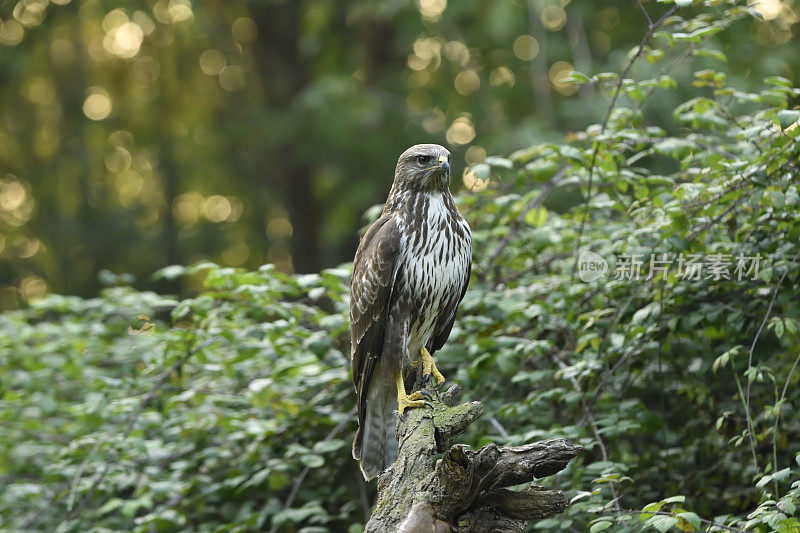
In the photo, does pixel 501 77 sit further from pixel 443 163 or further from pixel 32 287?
pixel 32 287

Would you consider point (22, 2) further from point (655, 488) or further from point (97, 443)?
point (655, 488)

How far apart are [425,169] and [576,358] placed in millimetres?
1349

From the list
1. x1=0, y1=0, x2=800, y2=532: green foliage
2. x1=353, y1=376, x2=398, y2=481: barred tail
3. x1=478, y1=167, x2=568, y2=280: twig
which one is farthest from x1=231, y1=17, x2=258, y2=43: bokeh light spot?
x1=353, y1=376, x2=398, y2=481: barred tail

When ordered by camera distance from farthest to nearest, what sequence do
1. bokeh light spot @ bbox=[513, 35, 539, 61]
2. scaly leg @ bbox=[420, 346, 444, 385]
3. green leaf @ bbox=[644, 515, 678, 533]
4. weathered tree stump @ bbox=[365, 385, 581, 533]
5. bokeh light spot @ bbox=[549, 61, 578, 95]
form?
1. bokeh light spot @ bbox=[513, 35, 539, 61]
2. bokeh light spot @ bbox=[549, 61, 578, 95]
3. scaly leg @ bbox=[420, 346, 444, 385]
4. green leaf @ bbox=[644, 515, 678, 533]
5. weathered tree stump @ bbox=[365, 385, 581, 533]

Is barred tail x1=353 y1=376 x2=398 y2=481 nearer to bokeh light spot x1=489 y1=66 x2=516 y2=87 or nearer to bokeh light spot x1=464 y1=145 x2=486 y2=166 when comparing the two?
bokeh light spot x1=464 y1=145 x2=486 y2=166

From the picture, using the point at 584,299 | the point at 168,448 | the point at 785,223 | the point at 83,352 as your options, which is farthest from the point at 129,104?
the point at 785,223

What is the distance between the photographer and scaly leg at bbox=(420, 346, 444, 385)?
3.58m

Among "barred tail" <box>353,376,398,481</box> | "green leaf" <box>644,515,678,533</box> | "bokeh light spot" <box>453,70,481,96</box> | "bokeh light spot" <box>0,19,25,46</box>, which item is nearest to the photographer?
"green leaf" <box>644,515,678,533</box>

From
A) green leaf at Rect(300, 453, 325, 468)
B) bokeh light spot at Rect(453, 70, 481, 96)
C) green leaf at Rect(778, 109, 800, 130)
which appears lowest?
green leaf at Rect(300, 453, 325, 468)

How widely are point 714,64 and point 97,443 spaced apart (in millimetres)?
6322

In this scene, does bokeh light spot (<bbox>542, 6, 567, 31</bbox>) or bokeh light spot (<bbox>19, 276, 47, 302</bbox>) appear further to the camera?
bokeh light spot (<bbox>19, 276, 47, 302</bbox>)

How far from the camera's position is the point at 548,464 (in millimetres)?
2645

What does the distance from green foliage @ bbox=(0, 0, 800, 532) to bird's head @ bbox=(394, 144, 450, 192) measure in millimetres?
504

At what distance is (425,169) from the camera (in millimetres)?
3488
